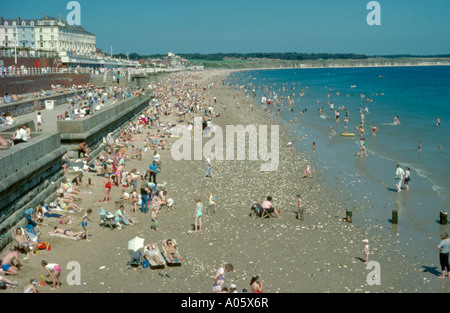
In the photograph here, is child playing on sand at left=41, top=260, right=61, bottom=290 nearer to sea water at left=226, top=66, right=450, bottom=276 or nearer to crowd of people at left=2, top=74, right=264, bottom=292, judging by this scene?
crowd of people at left=2, top=74, right=264, bottom=292

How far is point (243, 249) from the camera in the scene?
11.8 m

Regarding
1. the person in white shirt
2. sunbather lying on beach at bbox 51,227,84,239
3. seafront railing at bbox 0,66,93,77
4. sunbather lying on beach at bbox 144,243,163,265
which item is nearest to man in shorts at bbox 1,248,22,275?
Answer: sunbather lying on beach at bbox 51,227,84,239

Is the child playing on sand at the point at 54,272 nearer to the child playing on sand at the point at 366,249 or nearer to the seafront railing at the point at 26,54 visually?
the child playing on sand at the point at 366,249

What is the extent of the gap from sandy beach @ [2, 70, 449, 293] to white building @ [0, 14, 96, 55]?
66819mm

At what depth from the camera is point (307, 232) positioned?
1310cm

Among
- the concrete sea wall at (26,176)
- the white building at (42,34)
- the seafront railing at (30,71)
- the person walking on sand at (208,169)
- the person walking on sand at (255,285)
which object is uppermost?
the white building at (42,34)

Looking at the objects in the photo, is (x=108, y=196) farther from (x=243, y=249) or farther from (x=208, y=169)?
(x=243, y=249)

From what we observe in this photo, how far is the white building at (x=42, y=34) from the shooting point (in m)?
78.1

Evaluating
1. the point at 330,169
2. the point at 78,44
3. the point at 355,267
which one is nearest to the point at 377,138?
the point at 330,169

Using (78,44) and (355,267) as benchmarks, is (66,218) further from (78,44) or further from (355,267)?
(78,44)

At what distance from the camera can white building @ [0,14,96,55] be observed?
Answer: 78.1 meters

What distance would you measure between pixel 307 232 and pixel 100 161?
10007mm

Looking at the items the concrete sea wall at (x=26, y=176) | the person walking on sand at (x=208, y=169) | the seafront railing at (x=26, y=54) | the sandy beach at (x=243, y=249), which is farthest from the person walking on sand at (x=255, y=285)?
the seafront railing at (x=26, y=54)

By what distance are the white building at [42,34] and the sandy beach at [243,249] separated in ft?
219
